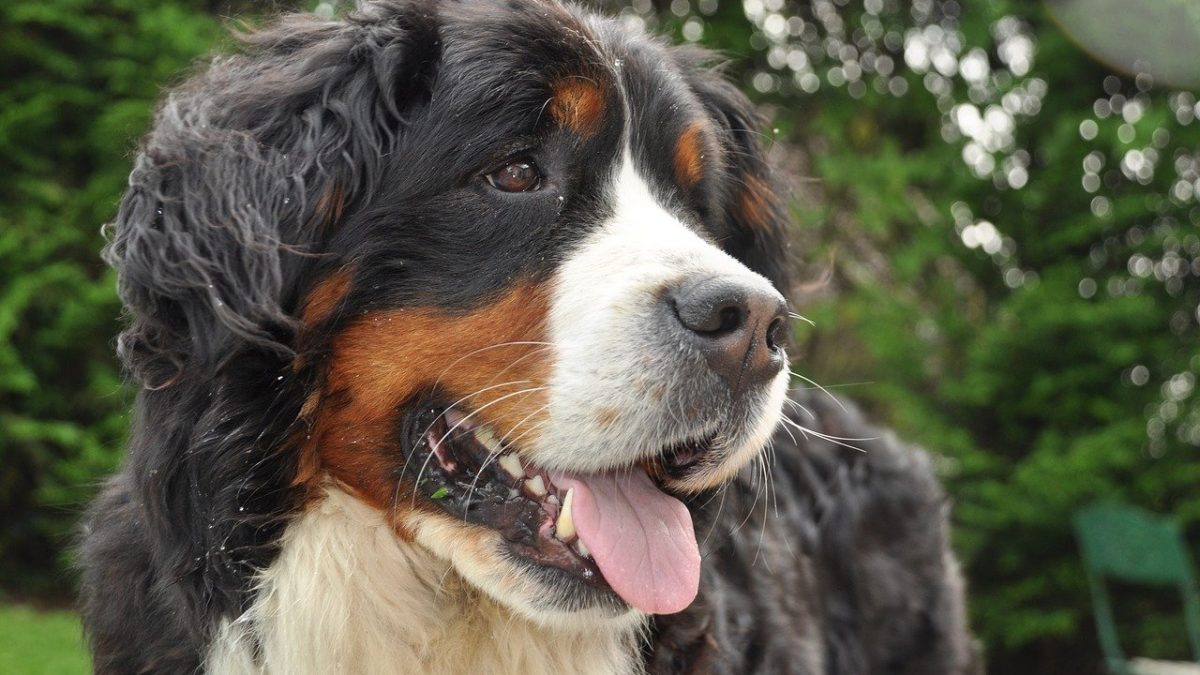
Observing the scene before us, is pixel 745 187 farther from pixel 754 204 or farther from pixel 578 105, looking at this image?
pixel 578 105

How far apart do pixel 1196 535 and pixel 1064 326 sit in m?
1.21

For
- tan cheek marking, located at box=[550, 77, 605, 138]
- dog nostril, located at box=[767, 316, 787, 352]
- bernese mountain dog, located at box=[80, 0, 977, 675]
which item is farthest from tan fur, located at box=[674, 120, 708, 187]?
dog nostril, located at box=[767, 316, 787, 352]

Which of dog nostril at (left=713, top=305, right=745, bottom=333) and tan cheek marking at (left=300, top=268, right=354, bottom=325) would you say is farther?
tan cheek marking at (left=300, top=268, right=354, bottom=325)

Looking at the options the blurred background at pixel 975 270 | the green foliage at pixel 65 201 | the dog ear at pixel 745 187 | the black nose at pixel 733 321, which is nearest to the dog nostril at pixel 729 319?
the black nose at pixel 733 321

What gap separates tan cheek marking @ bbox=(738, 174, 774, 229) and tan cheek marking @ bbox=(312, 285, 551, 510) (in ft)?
3.08

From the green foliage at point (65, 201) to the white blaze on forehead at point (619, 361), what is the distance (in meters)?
3.74

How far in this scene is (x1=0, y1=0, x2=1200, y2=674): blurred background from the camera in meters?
5.21

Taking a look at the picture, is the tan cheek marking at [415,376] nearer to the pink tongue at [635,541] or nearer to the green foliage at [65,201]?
the pink tongue at [635,541]

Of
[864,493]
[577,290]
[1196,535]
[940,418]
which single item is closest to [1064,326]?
[940,418]

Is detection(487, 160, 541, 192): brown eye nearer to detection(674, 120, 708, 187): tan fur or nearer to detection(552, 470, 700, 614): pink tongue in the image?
detection(674, 120, 708, 187): tan fur

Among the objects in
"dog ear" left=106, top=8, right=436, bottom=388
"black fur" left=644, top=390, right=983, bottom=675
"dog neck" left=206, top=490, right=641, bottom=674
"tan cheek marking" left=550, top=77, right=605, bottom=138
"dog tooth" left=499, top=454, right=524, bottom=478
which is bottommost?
"black fur" left=644, top=390, right=983, bottom=675

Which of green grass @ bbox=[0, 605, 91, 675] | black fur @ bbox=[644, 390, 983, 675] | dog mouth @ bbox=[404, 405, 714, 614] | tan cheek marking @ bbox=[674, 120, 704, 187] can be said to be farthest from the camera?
green grass @ bbox=[0, 605, 91, 675]

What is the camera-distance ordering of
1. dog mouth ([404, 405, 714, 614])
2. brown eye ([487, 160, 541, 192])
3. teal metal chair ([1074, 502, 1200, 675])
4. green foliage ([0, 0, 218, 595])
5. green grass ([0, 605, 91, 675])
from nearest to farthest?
1. dog mouth ([404, 405, 714, 614])
2. brown eye ([487, 160, 541, 192])
3. green grass ([0, 605, 91, 675])
4. teal metal chair ([1074, 502, 1200, 675])
5. green foliage ([0, 0, 218, 595])

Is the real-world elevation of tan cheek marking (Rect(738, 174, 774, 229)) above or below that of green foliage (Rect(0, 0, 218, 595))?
above
